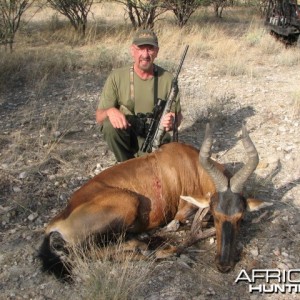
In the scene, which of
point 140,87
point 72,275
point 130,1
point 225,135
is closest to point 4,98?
point 140,87

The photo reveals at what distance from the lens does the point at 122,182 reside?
14.2 feet

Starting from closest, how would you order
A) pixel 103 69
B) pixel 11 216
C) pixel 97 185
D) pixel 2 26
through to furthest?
pixel 97 185 → pixel 11 216 → pixel 103 69 → pixel 2 26

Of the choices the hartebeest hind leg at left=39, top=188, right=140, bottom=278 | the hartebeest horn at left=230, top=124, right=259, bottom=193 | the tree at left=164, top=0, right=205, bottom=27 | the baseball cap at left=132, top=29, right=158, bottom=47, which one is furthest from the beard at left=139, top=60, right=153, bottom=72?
the tree at left=164, top=0, right=205, bottom=27

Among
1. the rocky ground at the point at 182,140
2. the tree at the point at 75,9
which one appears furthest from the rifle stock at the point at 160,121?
the tree at the point at 75,9

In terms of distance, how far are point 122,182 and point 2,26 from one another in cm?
840

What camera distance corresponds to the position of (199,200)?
410 centimetres

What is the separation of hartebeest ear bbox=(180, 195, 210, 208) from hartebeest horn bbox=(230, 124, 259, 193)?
338 millimetres

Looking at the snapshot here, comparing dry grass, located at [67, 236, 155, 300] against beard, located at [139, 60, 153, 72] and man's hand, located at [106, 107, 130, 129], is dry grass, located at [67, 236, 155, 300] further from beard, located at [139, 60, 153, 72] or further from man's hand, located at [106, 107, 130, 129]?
beard, located at [139, 60, 153, 72]

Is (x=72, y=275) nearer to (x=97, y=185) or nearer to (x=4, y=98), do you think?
(x=97, y=185)

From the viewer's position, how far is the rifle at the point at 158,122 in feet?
16.9

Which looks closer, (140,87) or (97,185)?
(97,185)

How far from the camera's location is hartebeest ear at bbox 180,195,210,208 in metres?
4.07

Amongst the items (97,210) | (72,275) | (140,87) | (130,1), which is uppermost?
(130,1)

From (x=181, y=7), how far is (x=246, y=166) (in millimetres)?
11344
